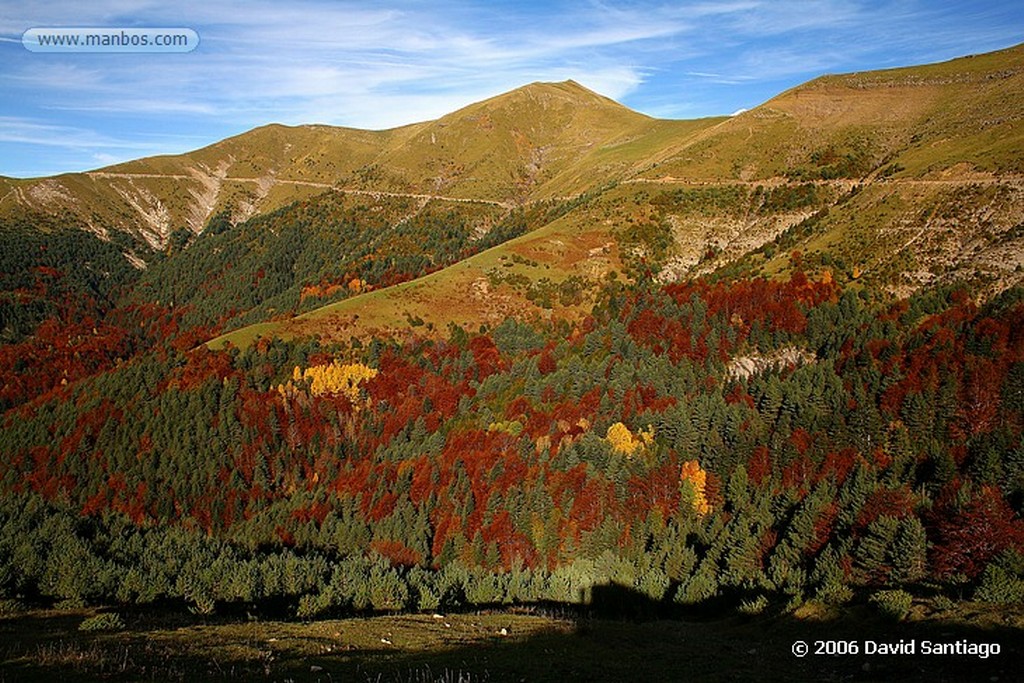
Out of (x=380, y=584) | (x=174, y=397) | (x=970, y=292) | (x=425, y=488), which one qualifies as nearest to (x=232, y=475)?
(x=174, y=397)

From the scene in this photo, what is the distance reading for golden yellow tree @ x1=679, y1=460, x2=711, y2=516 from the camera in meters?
114

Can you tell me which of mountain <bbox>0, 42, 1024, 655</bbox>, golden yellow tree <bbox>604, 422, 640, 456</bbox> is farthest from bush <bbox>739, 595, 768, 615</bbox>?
golden yellow tree <bbox>604, 422, 640, 456</bbox>

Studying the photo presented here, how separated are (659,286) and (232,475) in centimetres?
13229

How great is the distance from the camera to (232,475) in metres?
145

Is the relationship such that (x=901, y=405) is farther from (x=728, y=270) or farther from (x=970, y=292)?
(x=728, y=270)

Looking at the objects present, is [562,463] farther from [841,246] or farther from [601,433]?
Result: [841,246]

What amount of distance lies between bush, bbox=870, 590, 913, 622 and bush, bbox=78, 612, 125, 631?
1760 inches

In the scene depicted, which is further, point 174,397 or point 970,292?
point 174,397

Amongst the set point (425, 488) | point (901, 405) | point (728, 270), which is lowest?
point (425, 488)

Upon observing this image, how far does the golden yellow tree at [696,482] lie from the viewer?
114m

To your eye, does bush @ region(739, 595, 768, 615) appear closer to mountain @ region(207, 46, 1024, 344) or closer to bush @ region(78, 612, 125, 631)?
bush @ region(78, 612, 125, 631)

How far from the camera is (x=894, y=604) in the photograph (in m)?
33.0

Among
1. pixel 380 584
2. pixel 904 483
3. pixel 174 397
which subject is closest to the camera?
pixel 380 584

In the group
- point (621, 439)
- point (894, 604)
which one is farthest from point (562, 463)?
point (894, 604)
